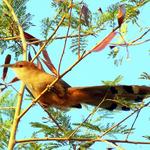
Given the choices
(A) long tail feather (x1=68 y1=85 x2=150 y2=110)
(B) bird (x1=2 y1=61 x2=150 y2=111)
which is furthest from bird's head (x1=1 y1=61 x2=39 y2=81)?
(A) long tail feather (x1=68 y1=85 x2=150 y2=110)

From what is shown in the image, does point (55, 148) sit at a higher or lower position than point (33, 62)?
lower

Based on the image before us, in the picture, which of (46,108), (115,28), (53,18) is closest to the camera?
(115,28)

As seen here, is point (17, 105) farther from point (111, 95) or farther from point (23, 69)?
point (111, 95)

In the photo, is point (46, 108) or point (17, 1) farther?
point (17, 1)

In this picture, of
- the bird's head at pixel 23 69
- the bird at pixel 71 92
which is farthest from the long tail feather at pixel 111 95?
the bird's head at pixel 23 69

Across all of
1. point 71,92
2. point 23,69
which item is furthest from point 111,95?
point 23,69

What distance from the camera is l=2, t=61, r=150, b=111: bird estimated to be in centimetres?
205

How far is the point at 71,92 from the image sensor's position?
2.23 metres

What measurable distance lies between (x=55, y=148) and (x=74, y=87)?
10.8 inches

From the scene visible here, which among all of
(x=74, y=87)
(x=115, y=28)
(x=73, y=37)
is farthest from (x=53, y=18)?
(x=115, y=28)

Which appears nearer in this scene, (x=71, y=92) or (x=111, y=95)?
(x=111, y=95)

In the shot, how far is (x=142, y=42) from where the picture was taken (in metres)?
1.79

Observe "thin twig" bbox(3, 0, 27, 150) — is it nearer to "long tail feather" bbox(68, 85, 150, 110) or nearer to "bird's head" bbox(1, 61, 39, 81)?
"bird's head" bbox(1, 61, 39, 81)

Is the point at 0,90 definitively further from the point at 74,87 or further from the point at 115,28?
the point at 115,28
